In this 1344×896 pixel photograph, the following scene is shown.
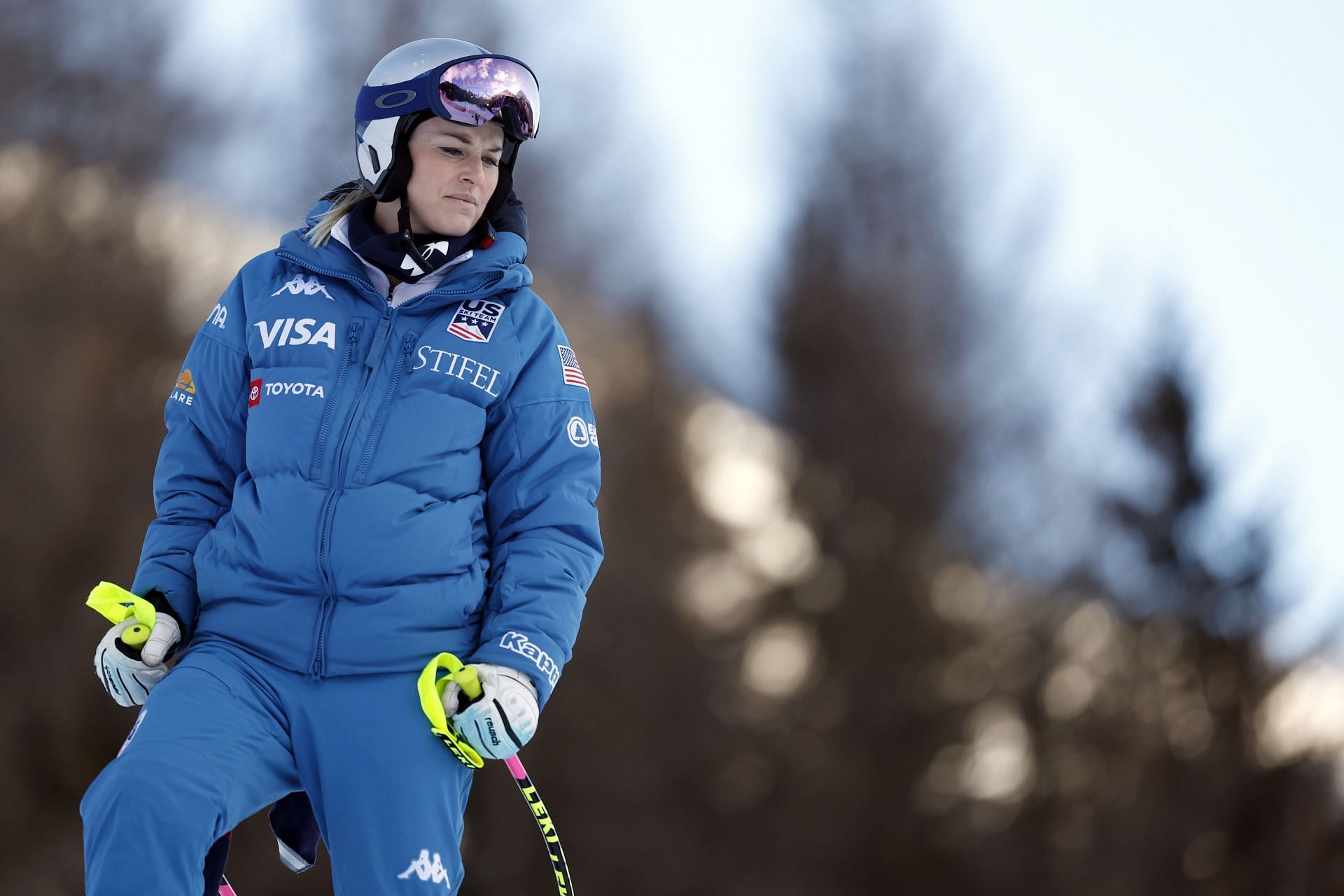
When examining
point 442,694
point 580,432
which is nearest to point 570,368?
point 580,432

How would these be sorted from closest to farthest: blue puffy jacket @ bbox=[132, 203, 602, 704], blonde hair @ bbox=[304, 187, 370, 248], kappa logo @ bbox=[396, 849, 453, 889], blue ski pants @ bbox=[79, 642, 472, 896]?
blue ski pants @ bbox=[79, 642, 472, 896] < kappa logo @ bbox=[396, 849, 453, 889] < blue puffy jacket @ bbox=[132, 203, 602, 704] < blonde hair @ bbox=[304, 187, 370, 248]

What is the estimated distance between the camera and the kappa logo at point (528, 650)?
7.94 feet

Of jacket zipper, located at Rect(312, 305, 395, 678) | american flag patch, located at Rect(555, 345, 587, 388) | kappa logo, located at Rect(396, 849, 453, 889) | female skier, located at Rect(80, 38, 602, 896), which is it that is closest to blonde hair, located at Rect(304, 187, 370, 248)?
female skier, located at Rect(80, 38, 602, 896)

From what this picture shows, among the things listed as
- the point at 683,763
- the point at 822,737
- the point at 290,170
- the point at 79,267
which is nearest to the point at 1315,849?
the point at 822,737

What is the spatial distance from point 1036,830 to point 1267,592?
4429 millimetres

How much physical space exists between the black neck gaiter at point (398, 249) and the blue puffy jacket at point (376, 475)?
Answer: 0.11ft

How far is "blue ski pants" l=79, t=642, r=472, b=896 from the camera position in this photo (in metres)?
2.13

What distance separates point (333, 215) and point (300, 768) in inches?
43.6

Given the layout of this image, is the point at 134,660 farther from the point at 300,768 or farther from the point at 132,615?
the point at 300,768

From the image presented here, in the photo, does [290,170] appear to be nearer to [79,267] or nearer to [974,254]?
[79,267]

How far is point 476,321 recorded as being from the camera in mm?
2654

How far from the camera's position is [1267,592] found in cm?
1783

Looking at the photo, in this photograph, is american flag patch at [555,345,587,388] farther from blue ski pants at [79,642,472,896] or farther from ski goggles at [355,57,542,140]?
blue ski pants at [79,642,472,896]

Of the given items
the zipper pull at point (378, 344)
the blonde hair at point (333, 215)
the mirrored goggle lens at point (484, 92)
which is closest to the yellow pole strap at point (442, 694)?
the zipper pull at point (378, 344)
